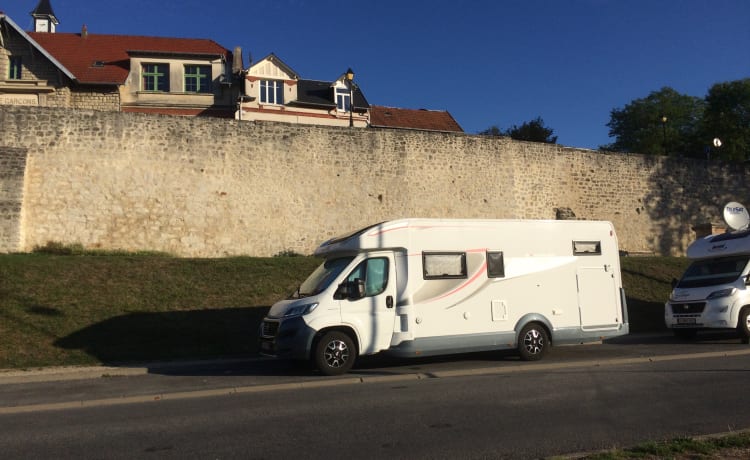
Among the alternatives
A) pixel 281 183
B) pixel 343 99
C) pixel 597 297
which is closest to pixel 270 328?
pixel 597 297

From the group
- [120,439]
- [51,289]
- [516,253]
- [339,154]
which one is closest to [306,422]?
[120,439]

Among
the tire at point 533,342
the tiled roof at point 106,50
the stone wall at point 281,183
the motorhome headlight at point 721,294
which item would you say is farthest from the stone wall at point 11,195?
the motorhome headlight at point 721,294

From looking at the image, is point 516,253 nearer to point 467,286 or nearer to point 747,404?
point 467,286

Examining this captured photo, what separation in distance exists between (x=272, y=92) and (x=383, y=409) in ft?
105

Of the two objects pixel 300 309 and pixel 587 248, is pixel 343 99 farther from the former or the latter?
pixel 300 309

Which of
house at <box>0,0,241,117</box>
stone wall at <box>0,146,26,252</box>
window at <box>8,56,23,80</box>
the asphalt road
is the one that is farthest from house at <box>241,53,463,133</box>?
the asphalt road

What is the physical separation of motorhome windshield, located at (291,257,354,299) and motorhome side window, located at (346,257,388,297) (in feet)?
0.79

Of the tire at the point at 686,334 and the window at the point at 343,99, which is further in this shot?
the window at the point at 343,99

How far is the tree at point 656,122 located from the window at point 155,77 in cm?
4156

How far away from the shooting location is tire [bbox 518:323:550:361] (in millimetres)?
11195

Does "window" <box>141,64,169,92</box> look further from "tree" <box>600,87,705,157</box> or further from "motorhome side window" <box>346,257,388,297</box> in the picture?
"tree" <box>600,87,705,157</box>

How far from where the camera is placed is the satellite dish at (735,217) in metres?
16.1

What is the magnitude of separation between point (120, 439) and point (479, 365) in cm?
652

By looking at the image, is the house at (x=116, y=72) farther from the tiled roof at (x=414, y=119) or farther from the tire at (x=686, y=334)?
the tire at (x=686, y=334)
